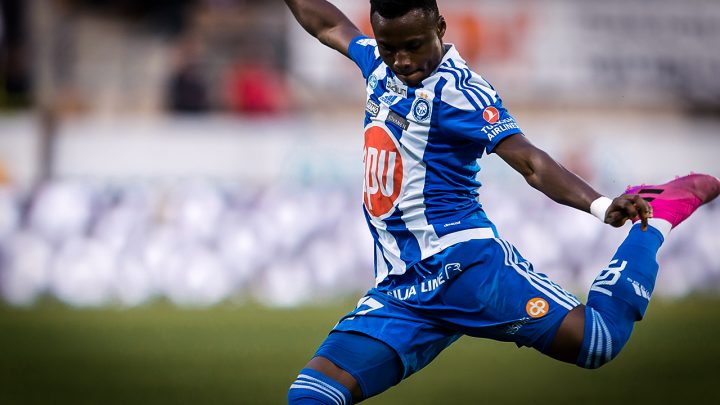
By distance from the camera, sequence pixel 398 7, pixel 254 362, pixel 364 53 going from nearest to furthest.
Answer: pixel 398 7
pixel 364 53
pixel 254 362

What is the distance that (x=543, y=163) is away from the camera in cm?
561

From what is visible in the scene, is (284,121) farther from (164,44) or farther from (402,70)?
(402,70)

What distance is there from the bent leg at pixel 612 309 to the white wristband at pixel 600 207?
2.68 feet

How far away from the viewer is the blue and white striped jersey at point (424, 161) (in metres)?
5.89

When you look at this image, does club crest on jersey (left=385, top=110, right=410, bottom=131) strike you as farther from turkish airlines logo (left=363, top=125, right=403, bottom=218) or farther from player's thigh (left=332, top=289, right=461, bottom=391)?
player's thigh (left=332, top=289, right=461, bottom=391)

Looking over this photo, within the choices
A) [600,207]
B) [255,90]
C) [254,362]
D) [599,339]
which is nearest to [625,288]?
[599,339]

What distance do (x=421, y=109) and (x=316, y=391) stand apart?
4.91 feet

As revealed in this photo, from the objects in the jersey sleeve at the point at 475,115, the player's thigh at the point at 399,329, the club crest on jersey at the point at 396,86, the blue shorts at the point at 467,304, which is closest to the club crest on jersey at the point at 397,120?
the club crest on jersey at the point at 396,86

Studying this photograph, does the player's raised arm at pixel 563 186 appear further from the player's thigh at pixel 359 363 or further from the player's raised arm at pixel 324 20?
the player's raised arm at pixel 324 20

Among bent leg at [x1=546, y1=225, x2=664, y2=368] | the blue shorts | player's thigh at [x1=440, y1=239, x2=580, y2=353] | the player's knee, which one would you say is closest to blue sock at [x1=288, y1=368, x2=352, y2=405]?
the blue shorts

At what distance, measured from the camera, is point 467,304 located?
19.7ft

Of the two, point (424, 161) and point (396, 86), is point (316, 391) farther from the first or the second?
point (396, 86)

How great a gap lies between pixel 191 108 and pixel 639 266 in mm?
13015

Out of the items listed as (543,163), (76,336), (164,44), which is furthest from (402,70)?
(164,44)
